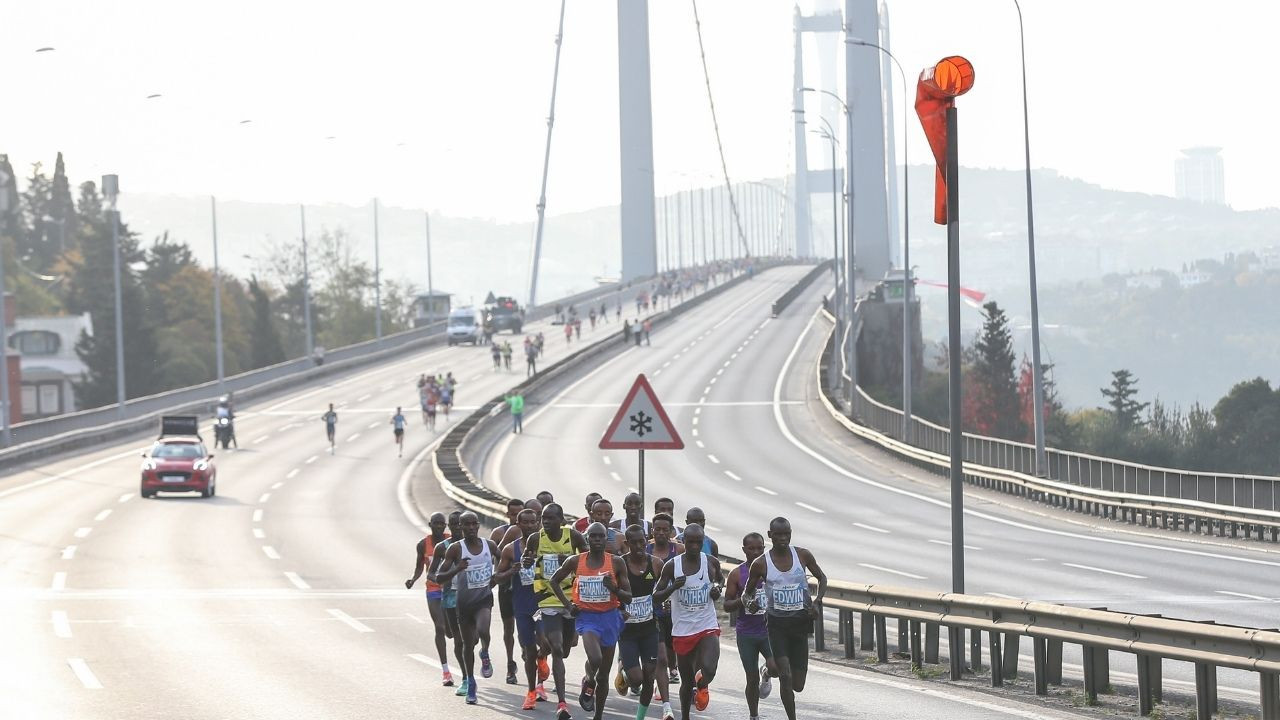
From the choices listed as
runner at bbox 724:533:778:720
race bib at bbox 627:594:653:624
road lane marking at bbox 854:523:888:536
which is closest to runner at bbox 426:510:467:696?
race bib at bbox 627:594:653:624

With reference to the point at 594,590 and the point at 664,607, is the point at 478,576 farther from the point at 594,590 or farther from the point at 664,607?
the point at 594,590

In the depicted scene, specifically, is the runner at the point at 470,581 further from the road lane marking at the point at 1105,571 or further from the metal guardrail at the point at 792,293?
the metal guardrail at the point at 792,293

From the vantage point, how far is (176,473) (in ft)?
141

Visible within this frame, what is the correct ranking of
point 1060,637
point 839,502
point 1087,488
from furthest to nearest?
1. point 839,502
2. point 1087,488
3. point 1060,637

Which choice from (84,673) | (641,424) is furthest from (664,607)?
(84,673)

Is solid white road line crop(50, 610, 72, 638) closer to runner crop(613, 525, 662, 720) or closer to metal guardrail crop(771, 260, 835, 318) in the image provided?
runner crop(613, 525, 662, 720)

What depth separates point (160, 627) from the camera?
21.3m

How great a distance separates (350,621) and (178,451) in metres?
23.1

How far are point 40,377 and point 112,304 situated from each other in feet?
21.3

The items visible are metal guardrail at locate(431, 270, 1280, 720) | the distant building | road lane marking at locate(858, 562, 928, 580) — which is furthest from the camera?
the distant building

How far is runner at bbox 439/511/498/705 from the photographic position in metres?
15.3

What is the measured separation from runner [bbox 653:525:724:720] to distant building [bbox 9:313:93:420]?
10748 cm

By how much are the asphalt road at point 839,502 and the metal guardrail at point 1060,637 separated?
1497 mm

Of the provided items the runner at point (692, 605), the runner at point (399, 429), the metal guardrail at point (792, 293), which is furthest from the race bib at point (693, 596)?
the metal guardrail at point (792, 293)
